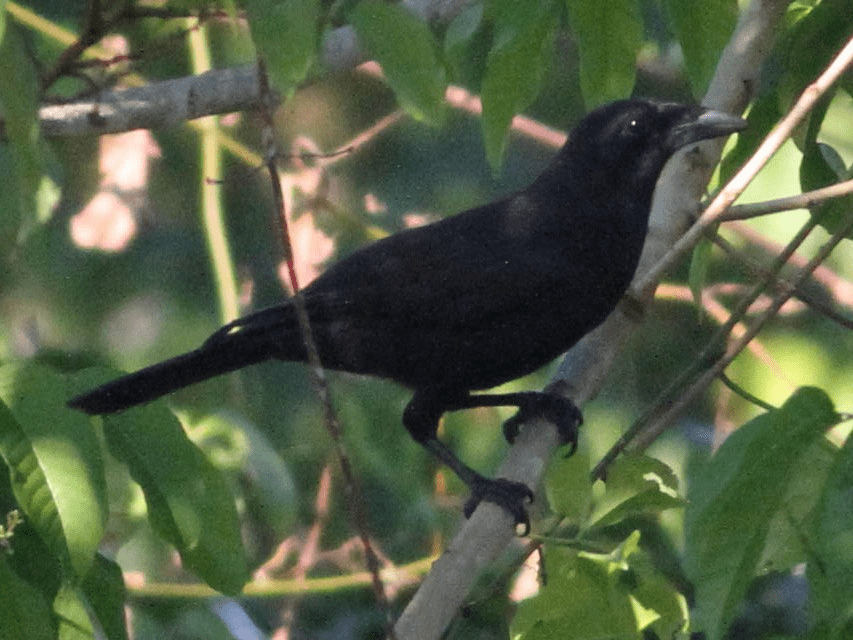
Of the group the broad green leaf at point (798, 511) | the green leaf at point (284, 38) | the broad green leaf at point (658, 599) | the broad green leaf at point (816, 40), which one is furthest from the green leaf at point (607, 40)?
the broad green leaf at point (658, 599)

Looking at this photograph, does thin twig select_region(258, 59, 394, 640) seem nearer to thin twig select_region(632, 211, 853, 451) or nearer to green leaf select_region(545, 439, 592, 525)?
green leaf select_region(545, 439, 592, 525)

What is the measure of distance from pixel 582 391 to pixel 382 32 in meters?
1.24

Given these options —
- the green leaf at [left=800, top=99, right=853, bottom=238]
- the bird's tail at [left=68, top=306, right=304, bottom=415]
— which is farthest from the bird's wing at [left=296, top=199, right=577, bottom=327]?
the green leaf at [left=800, top=99, right=853, bottom=238]

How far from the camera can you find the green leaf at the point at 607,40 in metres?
2.17

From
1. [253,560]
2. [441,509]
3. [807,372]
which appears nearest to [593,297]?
[807,372]

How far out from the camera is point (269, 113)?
1900 millimetres

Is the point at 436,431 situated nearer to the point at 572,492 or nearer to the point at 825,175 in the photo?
the point at 825,175

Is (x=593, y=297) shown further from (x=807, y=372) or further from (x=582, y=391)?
(x=807, y=372)

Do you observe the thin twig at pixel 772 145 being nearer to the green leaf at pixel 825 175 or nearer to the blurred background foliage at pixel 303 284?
the blurred background foliage at pixel 303 284

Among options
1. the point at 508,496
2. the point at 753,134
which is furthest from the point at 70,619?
the point at 753,134

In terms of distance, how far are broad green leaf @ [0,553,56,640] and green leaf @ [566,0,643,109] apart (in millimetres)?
1156

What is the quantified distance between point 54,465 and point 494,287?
1.55 metres

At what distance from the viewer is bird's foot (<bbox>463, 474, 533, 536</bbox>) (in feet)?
9.34

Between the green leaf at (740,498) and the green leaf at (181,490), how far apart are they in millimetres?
745
